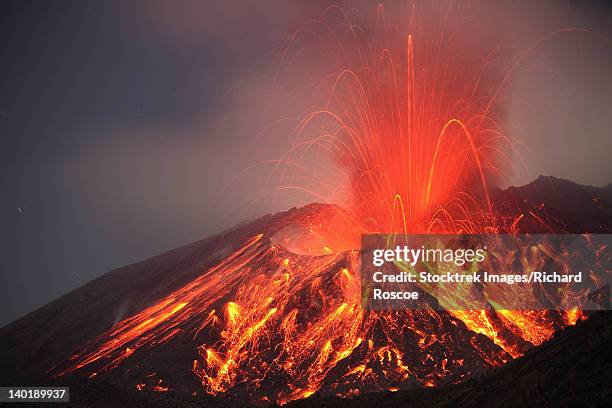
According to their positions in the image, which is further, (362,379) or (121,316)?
(121,316)

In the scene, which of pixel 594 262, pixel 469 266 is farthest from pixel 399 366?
pixel 594 262

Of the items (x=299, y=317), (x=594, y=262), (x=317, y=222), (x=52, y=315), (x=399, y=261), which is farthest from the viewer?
(x=52, y=315)

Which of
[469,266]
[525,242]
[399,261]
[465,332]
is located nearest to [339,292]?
[399,261]

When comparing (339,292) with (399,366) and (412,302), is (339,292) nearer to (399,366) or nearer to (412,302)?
(412,302)

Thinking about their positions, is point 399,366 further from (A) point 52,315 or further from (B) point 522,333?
(A) point 52,315

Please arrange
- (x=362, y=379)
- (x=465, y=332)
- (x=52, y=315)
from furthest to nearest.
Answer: (x=52, y=315)
(x=465, y=332)
(x=362, y=379)

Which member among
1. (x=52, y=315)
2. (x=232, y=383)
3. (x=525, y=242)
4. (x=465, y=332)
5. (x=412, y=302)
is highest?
(x=525, y=242)

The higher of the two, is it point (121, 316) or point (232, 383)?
point (121, 316)
